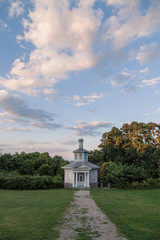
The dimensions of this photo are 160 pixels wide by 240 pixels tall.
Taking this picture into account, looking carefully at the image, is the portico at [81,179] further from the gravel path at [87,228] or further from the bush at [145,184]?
the gravel path at [87,228]

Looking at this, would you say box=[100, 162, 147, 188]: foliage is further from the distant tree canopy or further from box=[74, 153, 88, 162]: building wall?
box=[74, 153, 88, 162]: building wall

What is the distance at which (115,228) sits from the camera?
330 inches

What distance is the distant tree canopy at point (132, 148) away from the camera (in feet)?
119

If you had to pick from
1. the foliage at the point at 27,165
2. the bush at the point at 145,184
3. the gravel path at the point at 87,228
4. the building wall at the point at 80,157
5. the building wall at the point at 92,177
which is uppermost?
the building wall at the point at 80,157

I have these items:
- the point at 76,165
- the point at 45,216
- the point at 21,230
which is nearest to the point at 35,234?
the point at 21,230

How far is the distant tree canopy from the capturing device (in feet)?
119

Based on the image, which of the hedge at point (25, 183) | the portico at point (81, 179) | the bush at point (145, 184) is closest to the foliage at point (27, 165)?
the portico at point (81, 179)

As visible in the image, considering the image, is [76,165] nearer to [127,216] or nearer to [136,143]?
[136,143]

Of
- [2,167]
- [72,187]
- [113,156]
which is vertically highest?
[113,156]

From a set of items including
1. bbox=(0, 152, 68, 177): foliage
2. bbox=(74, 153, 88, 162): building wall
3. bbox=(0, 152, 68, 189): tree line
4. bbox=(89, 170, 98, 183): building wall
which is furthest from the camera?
bbox=(0, 152, 68, 177): foliage

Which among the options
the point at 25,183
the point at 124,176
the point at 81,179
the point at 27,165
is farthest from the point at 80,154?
the point at 27,165

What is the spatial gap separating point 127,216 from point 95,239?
429 centimetres

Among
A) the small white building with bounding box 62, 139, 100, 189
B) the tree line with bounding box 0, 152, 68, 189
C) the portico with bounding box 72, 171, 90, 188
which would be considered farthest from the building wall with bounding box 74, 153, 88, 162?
the tree line with bounding box 0, 152, 68, 189

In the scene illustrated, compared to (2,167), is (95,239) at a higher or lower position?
lower
